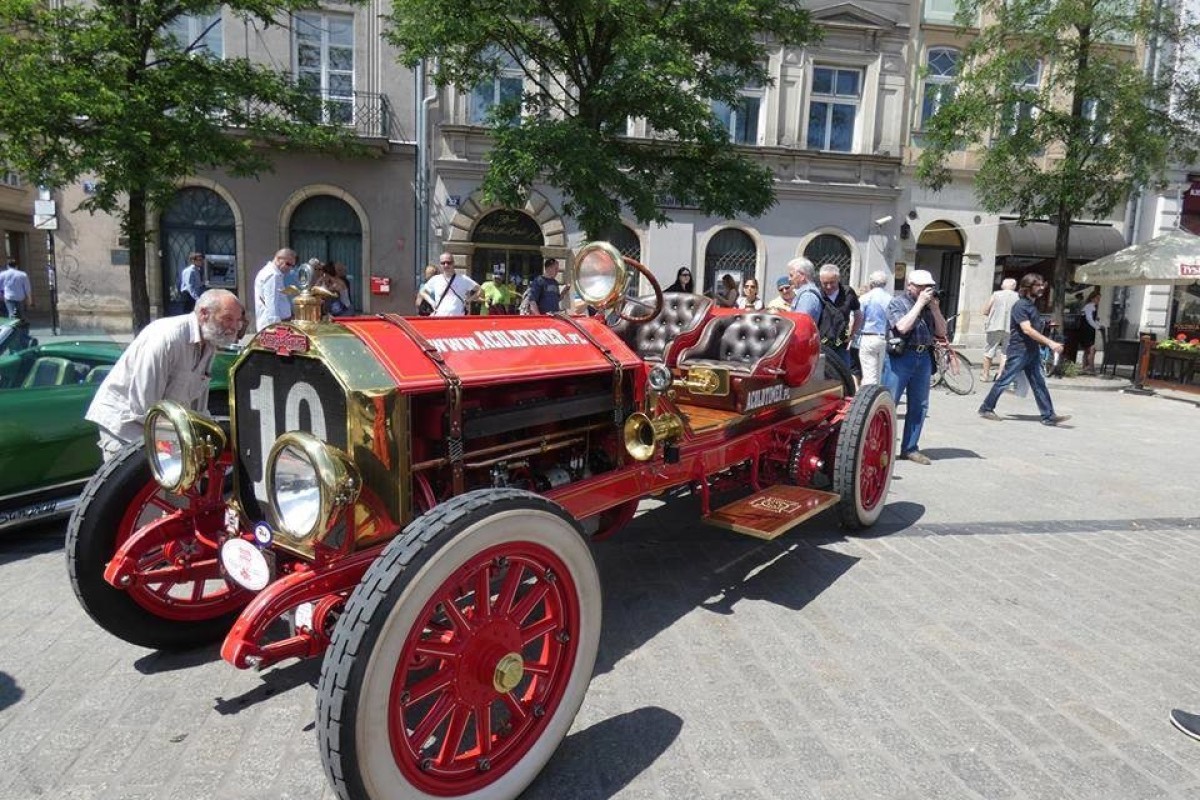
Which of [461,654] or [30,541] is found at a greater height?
[461,654]

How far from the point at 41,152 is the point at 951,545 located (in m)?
9.53

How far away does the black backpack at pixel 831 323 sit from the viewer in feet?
21.9

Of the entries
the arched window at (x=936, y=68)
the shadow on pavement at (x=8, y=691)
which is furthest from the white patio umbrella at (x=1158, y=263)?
the shadow on pavement at (x=8, y=691)

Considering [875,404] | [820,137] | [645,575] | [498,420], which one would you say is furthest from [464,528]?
[820,137]

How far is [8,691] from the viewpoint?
2818 millimetres

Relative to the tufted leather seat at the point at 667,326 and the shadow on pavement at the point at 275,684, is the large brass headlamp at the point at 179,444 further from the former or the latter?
the tufted leather seat at the point at 667,326

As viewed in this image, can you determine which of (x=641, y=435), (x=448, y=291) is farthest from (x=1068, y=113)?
(x=641, y=435)

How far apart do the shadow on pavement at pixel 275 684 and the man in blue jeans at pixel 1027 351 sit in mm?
A: 8332

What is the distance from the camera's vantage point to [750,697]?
2.88 m

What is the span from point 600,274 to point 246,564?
1.85 metres

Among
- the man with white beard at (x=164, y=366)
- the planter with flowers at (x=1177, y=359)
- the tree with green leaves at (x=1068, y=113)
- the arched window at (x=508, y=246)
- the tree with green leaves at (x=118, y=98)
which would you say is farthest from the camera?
the arched window at (x=508, y=246)

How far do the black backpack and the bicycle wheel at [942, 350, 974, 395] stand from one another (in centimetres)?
540

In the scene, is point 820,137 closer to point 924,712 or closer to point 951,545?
point 951,545

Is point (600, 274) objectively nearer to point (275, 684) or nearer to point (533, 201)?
point (275, 684)
